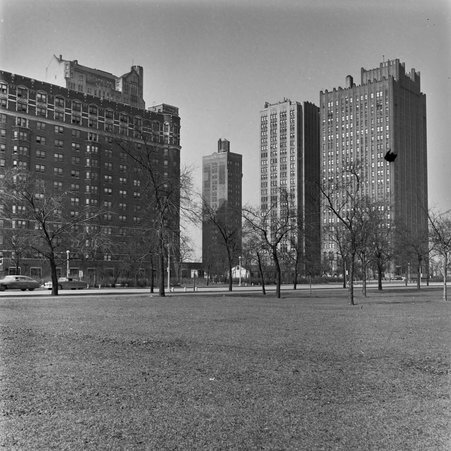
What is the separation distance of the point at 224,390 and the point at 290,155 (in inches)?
1317

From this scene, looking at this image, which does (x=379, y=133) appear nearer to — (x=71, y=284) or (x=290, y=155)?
(x=290, y=155)

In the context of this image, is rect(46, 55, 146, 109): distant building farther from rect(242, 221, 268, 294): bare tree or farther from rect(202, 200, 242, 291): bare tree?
rect(202, 200, 242, 291): bare tree

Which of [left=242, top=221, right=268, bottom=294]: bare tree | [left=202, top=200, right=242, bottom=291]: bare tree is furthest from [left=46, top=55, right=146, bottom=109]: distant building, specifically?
[left=202, top=200, right=242, bottom=291]: bare tree

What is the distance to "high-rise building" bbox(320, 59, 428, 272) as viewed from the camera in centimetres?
2958

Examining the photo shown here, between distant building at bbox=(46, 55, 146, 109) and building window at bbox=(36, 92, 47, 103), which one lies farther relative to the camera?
distant building at bbox=(46, 55, 146, 109)

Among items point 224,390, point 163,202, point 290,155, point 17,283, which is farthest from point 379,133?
point 17,283

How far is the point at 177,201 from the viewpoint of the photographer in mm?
39656

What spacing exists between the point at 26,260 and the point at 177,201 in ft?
260

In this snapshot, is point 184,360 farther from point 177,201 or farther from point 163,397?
point 177,201

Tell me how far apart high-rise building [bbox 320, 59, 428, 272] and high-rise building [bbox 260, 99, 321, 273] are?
1.36 metres

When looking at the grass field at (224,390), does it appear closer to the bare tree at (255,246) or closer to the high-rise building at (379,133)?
the high-rise building at (379,133)

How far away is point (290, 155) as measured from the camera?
4059cm

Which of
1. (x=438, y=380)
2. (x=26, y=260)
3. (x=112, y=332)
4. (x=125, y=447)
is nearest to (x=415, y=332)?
(x=438, y=380)

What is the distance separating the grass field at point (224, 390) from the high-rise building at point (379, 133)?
55.2 feet
